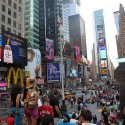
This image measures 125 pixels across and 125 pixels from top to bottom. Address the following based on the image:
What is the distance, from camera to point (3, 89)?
5116 cm

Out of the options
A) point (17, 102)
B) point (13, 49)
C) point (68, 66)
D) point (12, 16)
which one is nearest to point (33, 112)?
point (17, 102)

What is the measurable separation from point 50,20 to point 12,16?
79.9 m

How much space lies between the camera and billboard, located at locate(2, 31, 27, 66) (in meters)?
52.8

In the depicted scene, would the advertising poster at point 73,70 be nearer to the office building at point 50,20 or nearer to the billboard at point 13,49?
the office building at point 50,20

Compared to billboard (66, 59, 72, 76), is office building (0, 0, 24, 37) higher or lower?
higher

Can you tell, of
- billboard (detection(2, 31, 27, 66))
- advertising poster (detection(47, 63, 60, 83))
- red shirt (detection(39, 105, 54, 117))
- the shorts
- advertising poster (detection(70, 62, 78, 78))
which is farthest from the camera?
advertising poster (detection(70, 62, 78, 78))

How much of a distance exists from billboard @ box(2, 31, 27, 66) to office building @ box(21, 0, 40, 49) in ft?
165

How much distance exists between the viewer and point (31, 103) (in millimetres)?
6633

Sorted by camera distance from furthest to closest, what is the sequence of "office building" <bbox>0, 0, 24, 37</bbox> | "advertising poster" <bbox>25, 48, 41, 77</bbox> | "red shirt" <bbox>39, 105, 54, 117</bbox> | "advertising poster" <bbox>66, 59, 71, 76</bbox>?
1. "advertising poster" <bbox>66, 59, 71, 76</bbox>
2. "advertising poster" <bbox>25, 48, 41, 77</bbox>
3. "office building" <bbox>0, 0, 24, 37</bbox>
4. "red shirt" <bbox>39, 105, 54, 117</bbox>

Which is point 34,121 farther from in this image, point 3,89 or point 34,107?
point 3,89

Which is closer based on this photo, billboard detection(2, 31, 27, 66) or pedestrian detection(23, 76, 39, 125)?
pedestrian detection(23, 76, 39, 125)

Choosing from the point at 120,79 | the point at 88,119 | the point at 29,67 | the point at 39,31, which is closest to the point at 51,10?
the point at 39,31

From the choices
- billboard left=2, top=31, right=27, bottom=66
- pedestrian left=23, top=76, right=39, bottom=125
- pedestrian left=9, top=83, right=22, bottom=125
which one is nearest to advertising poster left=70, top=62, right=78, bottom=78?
billboard left=2, top=31, right=27, bottom=66

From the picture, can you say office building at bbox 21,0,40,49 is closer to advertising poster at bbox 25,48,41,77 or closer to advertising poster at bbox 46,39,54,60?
advertising poster at bbox 46,39,54,60
